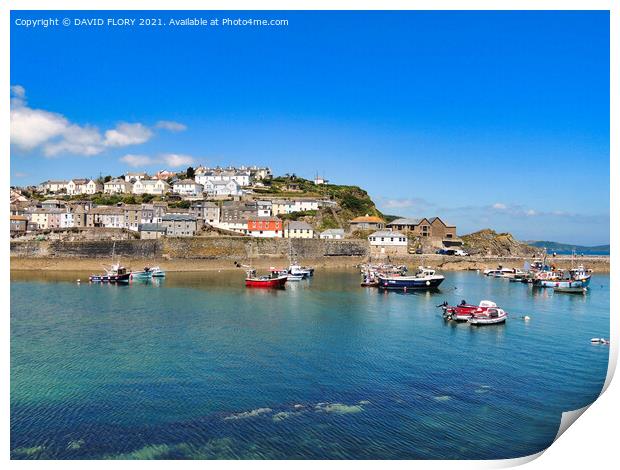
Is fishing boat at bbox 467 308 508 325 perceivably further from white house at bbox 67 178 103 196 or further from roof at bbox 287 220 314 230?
white house at bbox 67 178 103 196

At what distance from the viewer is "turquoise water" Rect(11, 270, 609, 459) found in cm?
636

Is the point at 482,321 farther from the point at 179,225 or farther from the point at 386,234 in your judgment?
the point at 179,225

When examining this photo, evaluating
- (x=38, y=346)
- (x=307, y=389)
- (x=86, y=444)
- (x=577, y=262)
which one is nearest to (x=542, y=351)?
(x=307, y=389)

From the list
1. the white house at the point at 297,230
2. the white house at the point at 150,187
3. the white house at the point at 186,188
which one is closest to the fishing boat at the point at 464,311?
the white house at the point at 297,230

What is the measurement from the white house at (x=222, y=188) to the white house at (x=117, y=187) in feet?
23.6

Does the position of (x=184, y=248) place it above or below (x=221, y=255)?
above

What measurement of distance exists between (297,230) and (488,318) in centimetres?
2284

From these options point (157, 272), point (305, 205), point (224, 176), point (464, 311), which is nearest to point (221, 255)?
point (157, 272)

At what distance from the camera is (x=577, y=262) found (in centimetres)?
3372

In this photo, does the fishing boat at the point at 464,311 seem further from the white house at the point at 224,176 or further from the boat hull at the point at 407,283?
the white house at the point at 224,176

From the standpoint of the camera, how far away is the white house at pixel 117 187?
46.2 m

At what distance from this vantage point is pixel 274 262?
3106 cm

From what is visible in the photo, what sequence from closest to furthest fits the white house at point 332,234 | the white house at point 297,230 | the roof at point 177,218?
the roof at point 177,218
the white house at point 297,230
the white house at point 332,234

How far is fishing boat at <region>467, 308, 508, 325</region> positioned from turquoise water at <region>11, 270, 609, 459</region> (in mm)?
512
